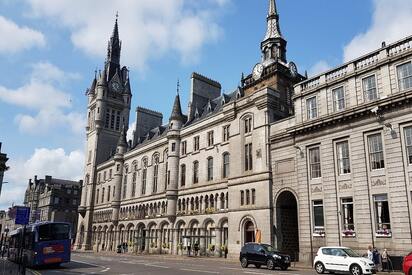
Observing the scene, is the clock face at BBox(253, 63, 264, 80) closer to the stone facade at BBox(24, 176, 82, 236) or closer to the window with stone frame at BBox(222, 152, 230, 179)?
the window with stone frame at BBox(222, 152, 230, 179)

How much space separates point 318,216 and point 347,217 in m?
2.74

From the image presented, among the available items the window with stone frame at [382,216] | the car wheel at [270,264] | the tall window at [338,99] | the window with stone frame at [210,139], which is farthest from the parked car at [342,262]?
the window with stone frame at [210,139]

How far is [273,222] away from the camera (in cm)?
3538

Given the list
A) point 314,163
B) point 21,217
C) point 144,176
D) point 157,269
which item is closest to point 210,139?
point 314,163

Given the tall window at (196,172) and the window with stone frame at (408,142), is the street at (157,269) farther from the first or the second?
the tall window at (196,172)

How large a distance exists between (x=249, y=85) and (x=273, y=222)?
716 inches

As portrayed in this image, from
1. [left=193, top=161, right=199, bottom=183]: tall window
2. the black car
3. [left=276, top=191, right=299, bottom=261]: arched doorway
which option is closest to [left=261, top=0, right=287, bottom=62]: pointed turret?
[left=193, top=161, right=199, bottom=183]: tall window

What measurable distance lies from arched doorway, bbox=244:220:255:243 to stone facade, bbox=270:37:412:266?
3409mm

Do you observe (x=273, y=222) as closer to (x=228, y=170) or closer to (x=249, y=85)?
(x=228, y=170)

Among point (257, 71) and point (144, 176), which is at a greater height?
point (257, 71)

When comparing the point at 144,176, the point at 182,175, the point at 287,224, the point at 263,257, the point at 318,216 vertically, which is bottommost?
the point at 263,257

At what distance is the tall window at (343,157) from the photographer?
29.7 metres

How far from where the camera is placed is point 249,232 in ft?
125

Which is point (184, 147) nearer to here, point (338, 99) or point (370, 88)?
point (338, 99)
